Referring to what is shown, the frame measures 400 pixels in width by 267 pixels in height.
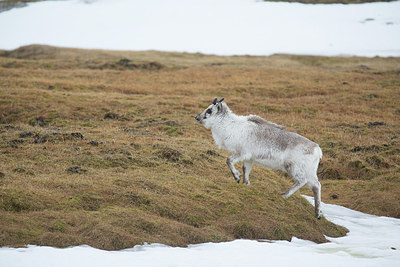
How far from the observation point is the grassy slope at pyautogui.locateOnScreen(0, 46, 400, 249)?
11.7m

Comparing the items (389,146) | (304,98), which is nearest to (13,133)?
(389,146)

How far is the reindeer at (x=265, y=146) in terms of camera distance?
1430 centimetres

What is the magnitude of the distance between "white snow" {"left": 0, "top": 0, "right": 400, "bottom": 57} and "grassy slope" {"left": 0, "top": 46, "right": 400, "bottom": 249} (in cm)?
3614

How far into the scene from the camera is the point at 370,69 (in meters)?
55.9

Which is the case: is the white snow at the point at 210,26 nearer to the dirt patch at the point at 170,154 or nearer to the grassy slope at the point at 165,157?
the grassy slope at the point at 165,157

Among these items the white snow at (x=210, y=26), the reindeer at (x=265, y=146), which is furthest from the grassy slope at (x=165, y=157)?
the white snow at (x=210, y=26)

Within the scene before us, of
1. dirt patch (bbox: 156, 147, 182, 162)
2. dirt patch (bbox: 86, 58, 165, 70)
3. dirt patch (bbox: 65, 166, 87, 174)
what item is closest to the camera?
dirt patch (bbox: 65, 166, 87, 174)

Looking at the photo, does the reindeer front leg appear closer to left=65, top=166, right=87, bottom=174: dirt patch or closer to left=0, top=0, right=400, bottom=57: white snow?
left=65, top=166, right=87, bottom=174: dirt patch

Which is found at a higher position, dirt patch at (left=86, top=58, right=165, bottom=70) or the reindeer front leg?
dirt patch at (left=86, top=58, right=165, bottom=70)

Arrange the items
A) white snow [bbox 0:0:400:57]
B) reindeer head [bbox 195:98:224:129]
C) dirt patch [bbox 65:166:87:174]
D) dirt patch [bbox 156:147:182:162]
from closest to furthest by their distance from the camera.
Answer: dirt patch [bbox 65:166:87:174], reindeer head [bbox 195:98:224:129], dirt patch [bbox 156:147:182:162], white snow [bbox 0:0:400:57]

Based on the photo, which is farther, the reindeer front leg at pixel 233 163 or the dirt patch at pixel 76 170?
the dirt patch at pixel 76 170

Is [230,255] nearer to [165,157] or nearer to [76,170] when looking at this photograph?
[76,170]

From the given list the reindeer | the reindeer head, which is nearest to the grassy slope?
the reindeer

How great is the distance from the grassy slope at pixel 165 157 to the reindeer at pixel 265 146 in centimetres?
102
